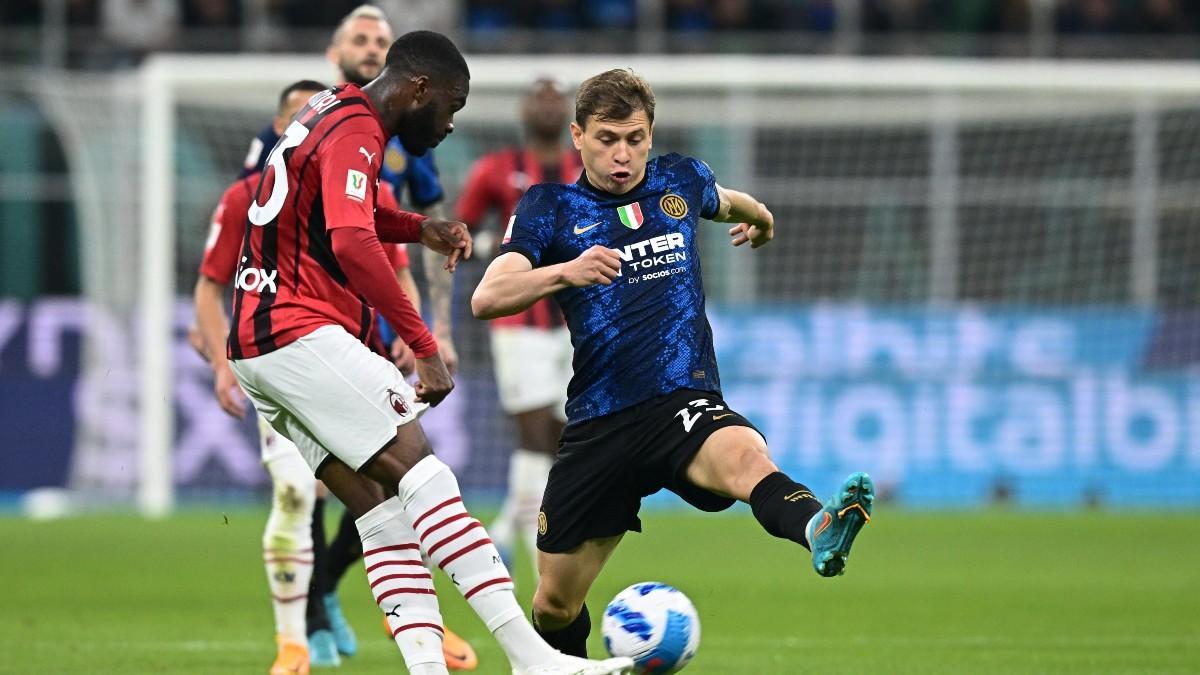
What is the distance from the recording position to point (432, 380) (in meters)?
5.52

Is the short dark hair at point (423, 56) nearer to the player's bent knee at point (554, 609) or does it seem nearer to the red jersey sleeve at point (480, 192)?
the player's bent knee at point (554, 609)

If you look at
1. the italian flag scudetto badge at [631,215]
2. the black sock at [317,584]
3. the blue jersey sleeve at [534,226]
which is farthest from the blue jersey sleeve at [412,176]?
the italian flag scudetto badge at [631,215]

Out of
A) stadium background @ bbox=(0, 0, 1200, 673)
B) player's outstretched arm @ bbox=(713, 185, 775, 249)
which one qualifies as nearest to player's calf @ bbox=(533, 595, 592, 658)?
player's outstretched arm @ bbox=(713, 185, 775, 249)

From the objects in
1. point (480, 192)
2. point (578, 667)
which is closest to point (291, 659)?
point (578, 667)

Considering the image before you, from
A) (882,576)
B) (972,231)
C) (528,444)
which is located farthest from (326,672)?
(972,231)

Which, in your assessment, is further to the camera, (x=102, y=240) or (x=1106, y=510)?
(x=102, y=240)

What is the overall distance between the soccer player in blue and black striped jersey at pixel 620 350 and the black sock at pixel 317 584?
1819 millimetres

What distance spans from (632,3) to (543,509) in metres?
16.4

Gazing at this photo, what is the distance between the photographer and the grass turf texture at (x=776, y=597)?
777 cm

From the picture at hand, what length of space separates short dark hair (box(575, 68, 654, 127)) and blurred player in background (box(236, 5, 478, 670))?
5.21ft

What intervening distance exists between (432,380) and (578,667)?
942 millimetres

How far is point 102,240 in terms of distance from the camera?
61.0 ft

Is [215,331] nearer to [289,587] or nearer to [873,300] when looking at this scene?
[289,587]

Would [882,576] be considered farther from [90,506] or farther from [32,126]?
[32,126]
